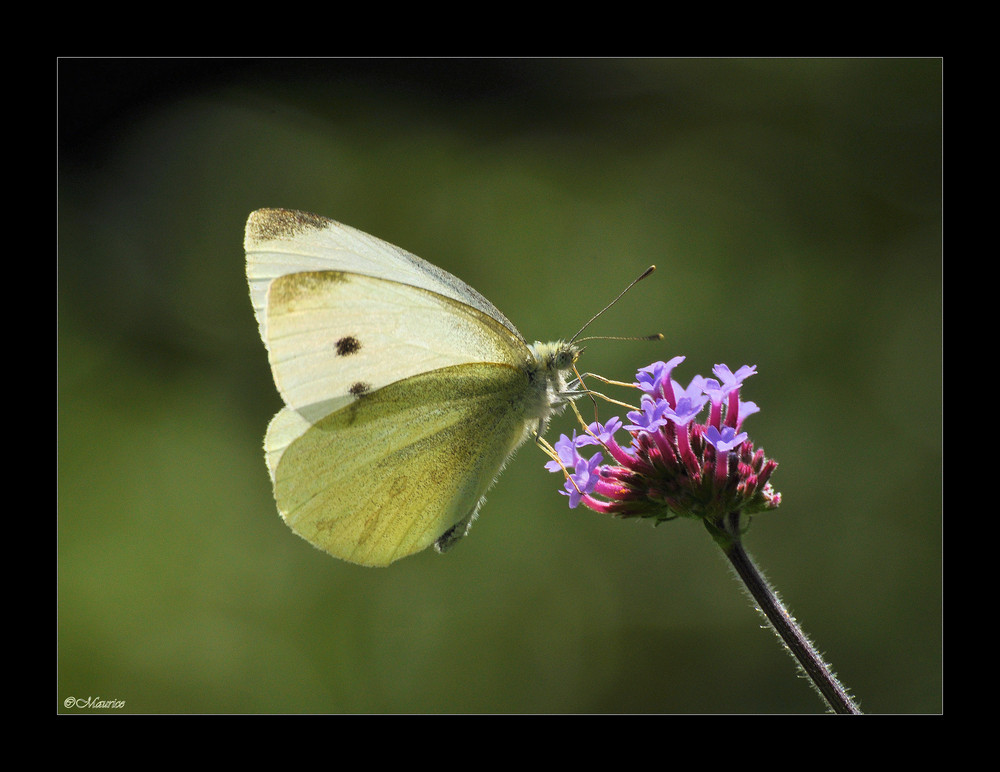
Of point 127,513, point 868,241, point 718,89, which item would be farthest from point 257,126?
point 868,241

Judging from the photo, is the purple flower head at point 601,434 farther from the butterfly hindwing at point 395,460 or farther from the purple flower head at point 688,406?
the butterfly hindwing at point 395,460

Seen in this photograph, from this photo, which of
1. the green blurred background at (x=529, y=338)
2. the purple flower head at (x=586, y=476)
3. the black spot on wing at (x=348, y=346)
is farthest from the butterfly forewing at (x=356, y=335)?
the green blurred background at (x=529, y=338)

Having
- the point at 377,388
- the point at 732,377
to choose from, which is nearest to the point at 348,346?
the point at 377,388

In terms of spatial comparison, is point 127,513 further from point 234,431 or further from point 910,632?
point 910,632

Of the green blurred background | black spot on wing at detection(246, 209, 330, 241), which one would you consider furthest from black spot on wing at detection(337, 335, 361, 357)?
the green blurred background

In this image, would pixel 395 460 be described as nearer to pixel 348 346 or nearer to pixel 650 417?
pixel 348 346
